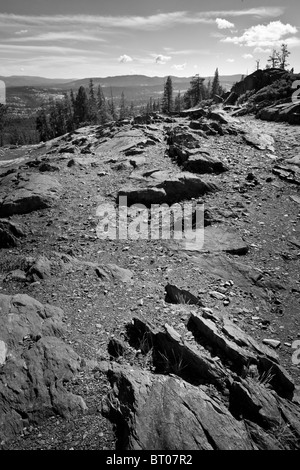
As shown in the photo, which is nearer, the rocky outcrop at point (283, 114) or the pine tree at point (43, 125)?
the rocky outcrop at point (283, 114)

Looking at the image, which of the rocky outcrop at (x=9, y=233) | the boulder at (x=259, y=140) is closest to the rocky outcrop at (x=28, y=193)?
the rocky outcrop at (x=9, y=233)

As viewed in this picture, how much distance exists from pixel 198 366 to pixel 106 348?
218 cm

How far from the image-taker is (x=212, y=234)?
11023mm

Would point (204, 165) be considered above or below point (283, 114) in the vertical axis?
below

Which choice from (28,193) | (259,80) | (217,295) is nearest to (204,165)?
(217,295)

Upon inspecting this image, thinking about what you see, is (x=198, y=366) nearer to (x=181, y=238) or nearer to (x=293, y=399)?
(x=293, y=399)

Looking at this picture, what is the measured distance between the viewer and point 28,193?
13.3m

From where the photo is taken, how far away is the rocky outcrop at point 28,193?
12773mm

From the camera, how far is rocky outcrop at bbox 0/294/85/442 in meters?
5.03

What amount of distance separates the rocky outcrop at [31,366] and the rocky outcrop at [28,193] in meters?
6.44

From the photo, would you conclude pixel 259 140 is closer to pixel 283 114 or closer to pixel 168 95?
pixel 283 114

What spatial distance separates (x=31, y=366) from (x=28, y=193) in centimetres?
945

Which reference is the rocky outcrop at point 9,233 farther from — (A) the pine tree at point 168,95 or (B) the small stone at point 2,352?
(A) the pine tree at point 168,95

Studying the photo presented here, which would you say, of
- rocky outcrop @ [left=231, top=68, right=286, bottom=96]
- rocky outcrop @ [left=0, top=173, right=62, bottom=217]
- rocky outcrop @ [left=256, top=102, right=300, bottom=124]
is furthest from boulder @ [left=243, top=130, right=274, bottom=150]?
rocky outcrop @ [left=231, top=68, right=286, bottom=96]
